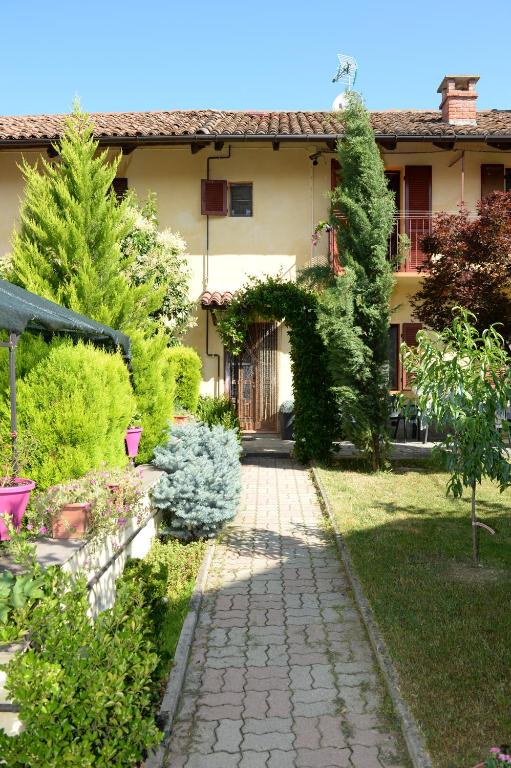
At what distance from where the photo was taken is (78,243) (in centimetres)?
1129

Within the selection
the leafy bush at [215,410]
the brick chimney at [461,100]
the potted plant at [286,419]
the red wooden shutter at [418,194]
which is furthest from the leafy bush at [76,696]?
the brick chimney at [461,100]

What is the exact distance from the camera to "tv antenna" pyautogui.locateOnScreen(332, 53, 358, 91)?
16.0 metres

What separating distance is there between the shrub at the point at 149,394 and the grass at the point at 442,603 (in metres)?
2.74

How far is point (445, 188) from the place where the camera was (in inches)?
647

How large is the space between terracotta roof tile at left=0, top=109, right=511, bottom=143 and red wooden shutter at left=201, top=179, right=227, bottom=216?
118 cm

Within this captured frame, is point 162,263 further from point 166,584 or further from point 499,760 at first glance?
point 499,760

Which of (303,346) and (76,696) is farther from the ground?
(303,346)

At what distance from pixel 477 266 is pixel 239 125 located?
827 centimetres

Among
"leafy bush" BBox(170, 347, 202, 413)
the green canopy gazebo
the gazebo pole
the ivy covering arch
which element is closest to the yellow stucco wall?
"leafy bush" BBox(170, 347, 202, 413)

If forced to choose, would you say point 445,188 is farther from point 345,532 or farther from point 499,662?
point 499,662

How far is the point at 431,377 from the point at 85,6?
596 cm

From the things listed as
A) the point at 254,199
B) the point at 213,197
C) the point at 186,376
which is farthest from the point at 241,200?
the point at 186,376

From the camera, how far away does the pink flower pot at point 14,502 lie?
462cm

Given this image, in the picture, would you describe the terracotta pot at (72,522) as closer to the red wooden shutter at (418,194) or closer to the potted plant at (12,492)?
the potted plant at (12,492)
